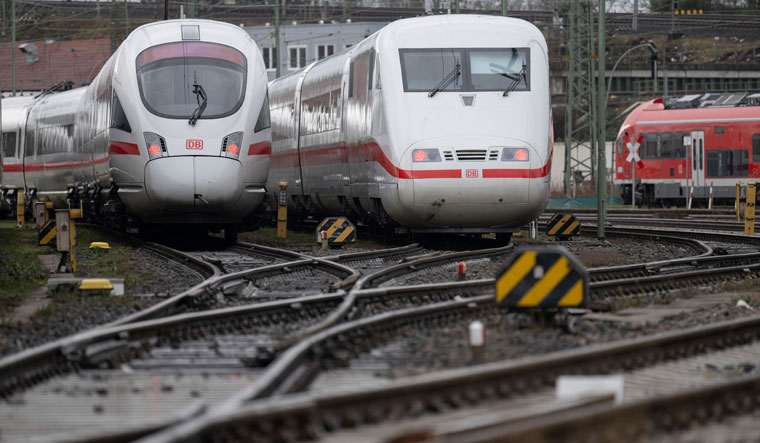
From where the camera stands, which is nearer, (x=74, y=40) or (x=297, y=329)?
(x=297, y=329)

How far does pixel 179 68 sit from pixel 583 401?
14.0 m

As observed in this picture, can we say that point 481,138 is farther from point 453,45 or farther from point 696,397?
point 696,397

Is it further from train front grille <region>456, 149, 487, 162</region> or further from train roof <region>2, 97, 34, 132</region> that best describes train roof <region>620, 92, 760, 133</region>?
train front grille <region>456, 149, 487, 162</region>

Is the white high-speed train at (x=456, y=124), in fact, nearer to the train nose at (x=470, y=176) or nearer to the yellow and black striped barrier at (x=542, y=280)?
the train nose at (x=470, y=176)

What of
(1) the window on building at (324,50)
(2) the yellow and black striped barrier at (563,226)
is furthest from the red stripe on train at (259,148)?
(1) the window on building at (324,50)

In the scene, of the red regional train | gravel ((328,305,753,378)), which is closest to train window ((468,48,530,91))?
gravel ((328,305,753,378))

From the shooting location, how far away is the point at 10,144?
3659cm

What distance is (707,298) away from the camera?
11.7m

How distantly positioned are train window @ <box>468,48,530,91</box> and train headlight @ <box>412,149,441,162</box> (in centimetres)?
131

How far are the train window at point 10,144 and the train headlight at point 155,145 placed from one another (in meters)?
19.4

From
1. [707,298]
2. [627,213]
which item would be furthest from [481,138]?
[627,213]

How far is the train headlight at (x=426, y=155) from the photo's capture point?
1755 cm

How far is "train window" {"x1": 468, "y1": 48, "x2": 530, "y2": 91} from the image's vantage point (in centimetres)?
1825

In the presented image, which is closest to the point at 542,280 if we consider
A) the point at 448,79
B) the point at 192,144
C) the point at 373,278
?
the point at 373,278
